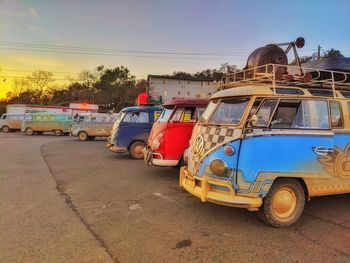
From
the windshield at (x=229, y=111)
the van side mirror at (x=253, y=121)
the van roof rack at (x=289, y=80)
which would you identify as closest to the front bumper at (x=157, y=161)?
the van roof rack at (x=289, y=80)

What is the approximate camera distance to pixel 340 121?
21.0ft

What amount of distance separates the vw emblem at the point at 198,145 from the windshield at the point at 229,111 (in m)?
0.37

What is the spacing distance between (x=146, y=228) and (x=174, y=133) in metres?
4.51

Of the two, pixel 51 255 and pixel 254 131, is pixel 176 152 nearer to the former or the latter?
pixel 254 131

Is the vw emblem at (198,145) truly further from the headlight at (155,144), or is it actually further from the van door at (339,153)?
the headlight at (155,144)

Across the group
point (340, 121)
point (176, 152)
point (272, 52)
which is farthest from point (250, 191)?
point (176, 152)

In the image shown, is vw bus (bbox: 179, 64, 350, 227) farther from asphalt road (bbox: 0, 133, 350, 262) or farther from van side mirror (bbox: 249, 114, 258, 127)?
asphalt road (bbox: 0, 133, 350, 262)

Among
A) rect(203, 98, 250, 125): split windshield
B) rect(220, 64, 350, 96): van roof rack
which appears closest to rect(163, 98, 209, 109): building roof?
rect(220, 64, 350, 96): van roof rack

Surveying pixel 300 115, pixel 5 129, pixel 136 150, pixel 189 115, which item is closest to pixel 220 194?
pixel 300 115

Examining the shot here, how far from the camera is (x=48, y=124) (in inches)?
1297

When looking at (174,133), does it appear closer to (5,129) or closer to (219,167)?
(219,167)

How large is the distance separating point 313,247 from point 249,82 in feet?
10.7

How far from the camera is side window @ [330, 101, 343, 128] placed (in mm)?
6312

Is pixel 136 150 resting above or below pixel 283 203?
below
